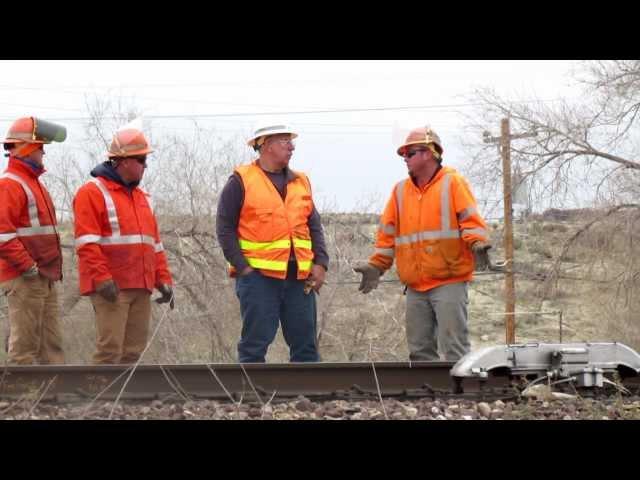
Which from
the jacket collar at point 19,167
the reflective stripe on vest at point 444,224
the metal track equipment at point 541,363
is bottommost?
the metal track equipment at point 541,363

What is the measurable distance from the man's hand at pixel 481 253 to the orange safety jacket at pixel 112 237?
269 centimetres

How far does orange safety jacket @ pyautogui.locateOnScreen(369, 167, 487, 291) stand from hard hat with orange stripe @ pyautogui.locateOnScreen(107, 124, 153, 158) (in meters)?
2.25

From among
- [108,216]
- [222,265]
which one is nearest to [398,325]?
[222,265]

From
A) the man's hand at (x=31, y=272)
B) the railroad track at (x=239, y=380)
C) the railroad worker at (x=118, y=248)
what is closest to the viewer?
the railroad track at (x=239, y=380)

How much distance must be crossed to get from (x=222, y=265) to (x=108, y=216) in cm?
462

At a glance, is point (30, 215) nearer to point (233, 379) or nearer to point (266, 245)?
point (266, 245)

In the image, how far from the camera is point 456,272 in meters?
7.26

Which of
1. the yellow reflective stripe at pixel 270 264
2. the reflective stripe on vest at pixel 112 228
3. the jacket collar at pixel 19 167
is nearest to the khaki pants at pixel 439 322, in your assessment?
the yellow reflective stripe at pixel 270 264

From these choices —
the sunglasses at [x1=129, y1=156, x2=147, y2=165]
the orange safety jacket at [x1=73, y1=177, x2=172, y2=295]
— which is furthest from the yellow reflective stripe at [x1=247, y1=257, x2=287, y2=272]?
the sunglasses at [x1=129, y1=156, x2=147, y2=165]

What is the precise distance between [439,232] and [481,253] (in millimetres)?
392

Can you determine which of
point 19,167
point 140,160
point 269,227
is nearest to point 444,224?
point 269,227

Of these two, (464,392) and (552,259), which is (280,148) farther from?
Result: (552,259)

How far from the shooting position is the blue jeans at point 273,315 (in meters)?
7.25

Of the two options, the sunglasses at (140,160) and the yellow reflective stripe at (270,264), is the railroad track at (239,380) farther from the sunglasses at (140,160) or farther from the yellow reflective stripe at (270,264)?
the sunglasses at (140,160)
